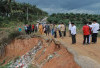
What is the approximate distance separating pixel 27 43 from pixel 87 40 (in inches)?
323

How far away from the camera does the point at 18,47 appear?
52.9ft

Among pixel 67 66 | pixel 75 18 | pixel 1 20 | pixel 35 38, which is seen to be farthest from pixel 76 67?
pixel 75 18

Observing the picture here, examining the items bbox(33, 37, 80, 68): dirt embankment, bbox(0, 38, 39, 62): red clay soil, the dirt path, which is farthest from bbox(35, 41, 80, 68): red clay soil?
bbox(0, 38, 39, 62): red clay soil

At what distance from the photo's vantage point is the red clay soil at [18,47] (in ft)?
48.9

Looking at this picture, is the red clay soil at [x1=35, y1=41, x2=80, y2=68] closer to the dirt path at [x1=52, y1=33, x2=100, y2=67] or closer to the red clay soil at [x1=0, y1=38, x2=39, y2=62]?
the dirt path at [x1=52, y1=33, x2=100, y2=67]

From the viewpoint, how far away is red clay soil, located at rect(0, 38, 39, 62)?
1490cm

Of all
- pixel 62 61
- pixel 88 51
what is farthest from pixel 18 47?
pixel 88 51

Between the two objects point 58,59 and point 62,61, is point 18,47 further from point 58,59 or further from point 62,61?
point 62,61

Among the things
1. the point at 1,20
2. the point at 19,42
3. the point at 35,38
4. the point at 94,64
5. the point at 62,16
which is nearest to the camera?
the point at 94,64

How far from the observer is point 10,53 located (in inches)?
651

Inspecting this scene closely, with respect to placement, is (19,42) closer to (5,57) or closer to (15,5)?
(5,57)

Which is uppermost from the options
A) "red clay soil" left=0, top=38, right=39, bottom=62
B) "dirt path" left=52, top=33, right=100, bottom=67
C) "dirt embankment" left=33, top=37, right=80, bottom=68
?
"dirt path" left=52, top=33, right=100, bottom=67

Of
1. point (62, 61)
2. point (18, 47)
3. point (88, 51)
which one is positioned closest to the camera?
point (62, 61)

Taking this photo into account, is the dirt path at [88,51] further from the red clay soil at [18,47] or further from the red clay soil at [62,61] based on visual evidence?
the red clay soil at [18,47]
